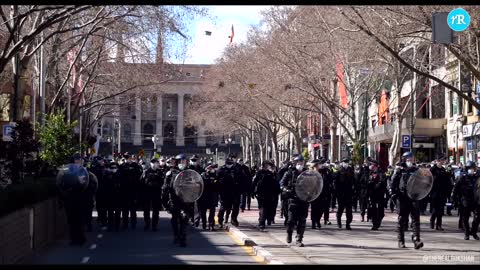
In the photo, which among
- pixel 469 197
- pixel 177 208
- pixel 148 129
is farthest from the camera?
pixel 148 129

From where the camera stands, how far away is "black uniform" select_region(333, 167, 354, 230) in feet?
71.3

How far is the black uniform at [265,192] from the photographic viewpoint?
823 inches

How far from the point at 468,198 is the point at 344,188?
4.16 m

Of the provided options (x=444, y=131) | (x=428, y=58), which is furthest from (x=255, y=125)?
(x=428, y=58)

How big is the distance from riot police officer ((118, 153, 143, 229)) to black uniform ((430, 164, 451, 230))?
8.03 meters

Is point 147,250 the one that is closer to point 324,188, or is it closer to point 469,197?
point 324,188

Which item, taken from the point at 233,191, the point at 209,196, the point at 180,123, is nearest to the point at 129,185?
the point at 209,196

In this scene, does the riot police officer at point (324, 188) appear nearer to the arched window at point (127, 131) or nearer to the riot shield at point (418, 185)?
the riot shield at point (418, 185)

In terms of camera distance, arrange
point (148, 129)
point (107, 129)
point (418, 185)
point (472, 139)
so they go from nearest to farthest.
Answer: point (418, 185) → point (472, 139) → point (107, 129) → point (148, 129)

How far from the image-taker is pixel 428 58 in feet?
138

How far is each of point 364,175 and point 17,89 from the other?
11.7 metres

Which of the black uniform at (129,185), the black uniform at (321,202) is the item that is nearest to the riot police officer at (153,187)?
the black uniform at (129,185)

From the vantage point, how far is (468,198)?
18.9m

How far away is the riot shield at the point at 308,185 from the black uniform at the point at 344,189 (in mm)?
4740
